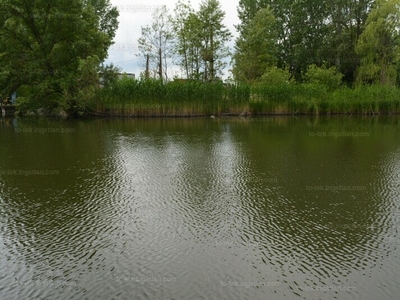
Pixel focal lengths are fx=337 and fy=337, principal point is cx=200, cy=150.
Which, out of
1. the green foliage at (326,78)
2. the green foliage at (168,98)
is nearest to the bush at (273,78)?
the green foliage at (326,78)

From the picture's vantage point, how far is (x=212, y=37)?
3675 centimetres

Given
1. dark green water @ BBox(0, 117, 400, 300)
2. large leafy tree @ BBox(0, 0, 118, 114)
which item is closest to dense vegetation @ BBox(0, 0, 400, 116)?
large leafy tree @ BBox(0, 0, 118, 114)

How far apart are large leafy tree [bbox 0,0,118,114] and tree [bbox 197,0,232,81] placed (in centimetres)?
1362

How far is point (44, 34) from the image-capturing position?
2575cm

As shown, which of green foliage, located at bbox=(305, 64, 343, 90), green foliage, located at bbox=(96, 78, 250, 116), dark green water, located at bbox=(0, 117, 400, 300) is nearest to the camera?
dark green water, located at bbox=(0, 117, 400, 300)

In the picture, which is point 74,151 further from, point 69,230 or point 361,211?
point 361,211

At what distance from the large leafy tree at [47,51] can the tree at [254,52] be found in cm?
1767

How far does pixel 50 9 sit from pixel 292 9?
31.3 meters

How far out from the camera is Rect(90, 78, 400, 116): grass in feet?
88.8

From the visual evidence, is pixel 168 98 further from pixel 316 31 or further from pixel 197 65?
pixel 316 31

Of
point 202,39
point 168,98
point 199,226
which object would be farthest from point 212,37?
point 199,226

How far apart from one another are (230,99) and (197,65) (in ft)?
38.5

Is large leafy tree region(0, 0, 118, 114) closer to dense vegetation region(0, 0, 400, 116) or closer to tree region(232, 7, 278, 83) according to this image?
dense vegetation region(0, 0, 400, 116)

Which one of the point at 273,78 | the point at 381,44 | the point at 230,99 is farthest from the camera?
the point at 381,44
